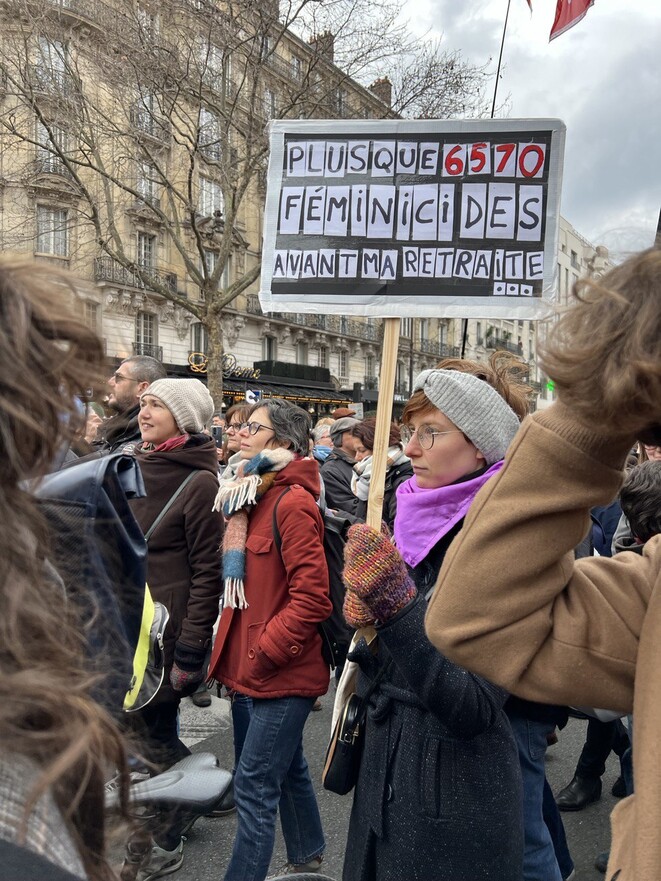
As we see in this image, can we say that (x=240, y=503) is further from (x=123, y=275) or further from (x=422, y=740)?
(x=123, y=275)

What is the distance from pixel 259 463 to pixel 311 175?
1.20 metres

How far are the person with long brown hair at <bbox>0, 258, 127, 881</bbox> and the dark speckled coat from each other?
1.04m

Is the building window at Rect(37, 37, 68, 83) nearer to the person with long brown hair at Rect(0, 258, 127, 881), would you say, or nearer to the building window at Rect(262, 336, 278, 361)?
the person with long brown hair at Rect(0, 258, 127, 881)

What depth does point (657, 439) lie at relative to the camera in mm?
1136

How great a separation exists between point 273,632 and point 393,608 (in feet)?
3.57

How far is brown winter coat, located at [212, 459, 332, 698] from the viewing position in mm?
2746

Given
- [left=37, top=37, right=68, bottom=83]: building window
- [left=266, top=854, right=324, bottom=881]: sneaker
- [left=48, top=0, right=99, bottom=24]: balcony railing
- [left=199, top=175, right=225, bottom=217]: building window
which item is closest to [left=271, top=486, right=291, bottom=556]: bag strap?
[left=266, top=854, right=324, bottom=881]: sneaker

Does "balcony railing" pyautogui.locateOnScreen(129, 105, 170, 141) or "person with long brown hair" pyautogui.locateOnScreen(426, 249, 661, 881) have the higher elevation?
"balcony railing" pyautogui.locateOnScreen(129, 105, 170, 141)

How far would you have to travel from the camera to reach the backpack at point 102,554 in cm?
102

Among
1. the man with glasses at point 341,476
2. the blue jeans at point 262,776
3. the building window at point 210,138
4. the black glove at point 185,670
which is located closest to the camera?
the blue jeans at point 262,776

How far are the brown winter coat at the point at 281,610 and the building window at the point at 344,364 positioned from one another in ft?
118

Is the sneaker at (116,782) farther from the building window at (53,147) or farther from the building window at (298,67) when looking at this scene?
the building window at (298,67)

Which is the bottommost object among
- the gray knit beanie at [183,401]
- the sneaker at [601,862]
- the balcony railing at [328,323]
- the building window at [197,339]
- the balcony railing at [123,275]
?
the sneaker at [601,862]

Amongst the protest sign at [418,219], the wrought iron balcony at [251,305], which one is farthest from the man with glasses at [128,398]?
the wrought iron balcony at [251,305]
